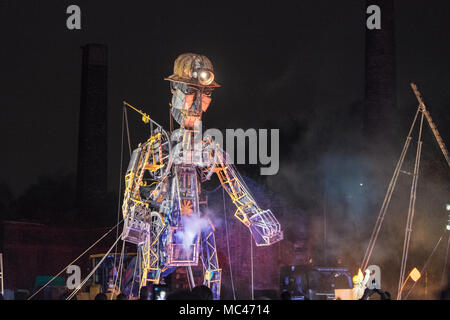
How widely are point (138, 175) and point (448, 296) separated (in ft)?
47.7

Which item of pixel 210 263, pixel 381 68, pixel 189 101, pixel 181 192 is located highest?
pixel 381 68

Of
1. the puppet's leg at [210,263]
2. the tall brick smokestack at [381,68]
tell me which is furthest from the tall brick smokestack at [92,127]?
the puppet's leg at [210,263]

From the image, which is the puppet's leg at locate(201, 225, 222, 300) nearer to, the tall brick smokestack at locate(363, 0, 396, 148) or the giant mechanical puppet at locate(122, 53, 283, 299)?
the giant mechanical puppet at locate(122, 53, 283, 299)

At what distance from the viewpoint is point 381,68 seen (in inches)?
1288

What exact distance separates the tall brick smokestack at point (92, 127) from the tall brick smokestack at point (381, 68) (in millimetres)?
15215

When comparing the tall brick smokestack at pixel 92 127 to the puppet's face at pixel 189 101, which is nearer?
the puppet's face at pixel 189 101

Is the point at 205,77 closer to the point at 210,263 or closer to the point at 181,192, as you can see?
the point at 181,192

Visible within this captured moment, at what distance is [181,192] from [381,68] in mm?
19712

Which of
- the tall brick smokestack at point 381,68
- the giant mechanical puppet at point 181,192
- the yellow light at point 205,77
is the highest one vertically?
the tall brick smokestack at point 381,68

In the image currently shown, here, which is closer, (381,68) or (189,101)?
(189,101)

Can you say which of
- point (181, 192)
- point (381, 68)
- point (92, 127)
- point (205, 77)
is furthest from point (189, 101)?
point (92, 127)

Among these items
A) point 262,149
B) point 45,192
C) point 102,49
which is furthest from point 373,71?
point 45,192

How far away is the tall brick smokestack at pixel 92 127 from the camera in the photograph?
38.3 m

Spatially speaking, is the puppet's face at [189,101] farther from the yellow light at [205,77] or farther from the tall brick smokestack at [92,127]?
the tall brick smokestack at [92,127]
